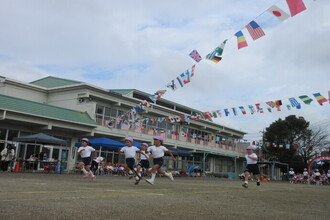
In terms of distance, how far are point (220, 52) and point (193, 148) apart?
2727cm

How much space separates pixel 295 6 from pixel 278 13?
1.00m

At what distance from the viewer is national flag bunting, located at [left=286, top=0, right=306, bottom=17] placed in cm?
898

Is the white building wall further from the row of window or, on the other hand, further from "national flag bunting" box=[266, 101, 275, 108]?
"national flag bunting" box=[266, 101, 275, 108]

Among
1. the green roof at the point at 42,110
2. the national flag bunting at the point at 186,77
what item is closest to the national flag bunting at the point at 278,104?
the national flag bunting at the point at 186,77

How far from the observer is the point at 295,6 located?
9.10 meters

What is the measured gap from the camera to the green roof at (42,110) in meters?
21.5

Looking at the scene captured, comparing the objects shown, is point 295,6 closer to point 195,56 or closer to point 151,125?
point 195,56

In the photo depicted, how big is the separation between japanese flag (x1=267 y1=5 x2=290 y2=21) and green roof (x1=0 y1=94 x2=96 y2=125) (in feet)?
57.0

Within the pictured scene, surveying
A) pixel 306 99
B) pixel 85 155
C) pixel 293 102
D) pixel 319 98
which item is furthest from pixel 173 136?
pixel 85 155

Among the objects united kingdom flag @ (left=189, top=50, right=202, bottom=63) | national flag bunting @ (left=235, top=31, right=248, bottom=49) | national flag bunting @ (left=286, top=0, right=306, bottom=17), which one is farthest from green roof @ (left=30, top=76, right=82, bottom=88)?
national flag bunting @ (left=286, top=0, right=306, bottom=17)

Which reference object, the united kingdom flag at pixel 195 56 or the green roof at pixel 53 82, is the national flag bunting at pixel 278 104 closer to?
the united kingdom flag at pixel 195 56

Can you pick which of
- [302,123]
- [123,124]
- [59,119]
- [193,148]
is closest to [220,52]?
[59,119]

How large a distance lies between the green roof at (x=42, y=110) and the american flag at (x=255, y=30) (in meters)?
16.3

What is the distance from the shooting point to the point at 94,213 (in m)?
3.62
